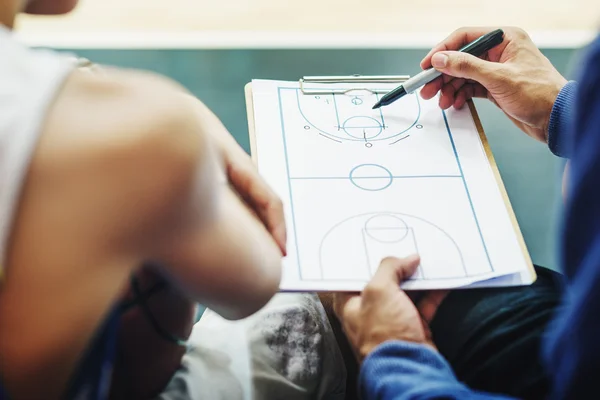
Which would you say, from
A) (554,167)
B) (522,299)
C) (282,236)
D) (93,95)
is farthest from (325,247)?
(554,167)

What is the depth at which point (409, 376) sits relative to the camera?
1.85ft

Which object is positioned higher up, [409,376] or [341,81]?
[341,81]

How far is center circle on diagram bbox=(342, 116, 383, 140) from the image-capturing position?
787 millimetres

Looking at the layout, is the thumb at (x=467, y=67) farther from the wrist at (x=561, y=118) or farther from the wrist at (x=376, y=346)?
the wrist at (x=376, y=346)

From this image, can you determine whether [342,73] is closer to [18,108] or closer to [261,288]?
[261,288]

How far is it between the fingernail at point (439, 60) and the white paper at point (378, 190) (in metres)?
0.06

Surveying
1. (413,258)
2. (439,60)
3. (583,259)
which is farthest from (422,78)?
(583,259)

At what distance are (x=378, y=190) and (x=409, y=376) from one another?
0.23 meters

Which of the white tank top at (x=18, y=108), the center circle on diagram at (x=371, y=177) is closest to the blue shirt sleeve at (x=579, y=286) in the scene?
the center circle on diagram at (x=371, y=177)

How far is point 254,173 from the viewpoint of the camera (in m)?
0.64

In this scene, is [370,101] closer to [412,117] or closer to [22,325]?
[412,117]

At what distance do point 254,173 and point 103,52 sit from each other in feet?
2.65

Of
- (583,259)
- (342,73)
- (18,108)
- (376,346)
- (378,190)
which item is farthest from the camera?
(342,73)

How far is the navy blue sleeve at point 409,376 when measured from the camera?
1.76 feet
